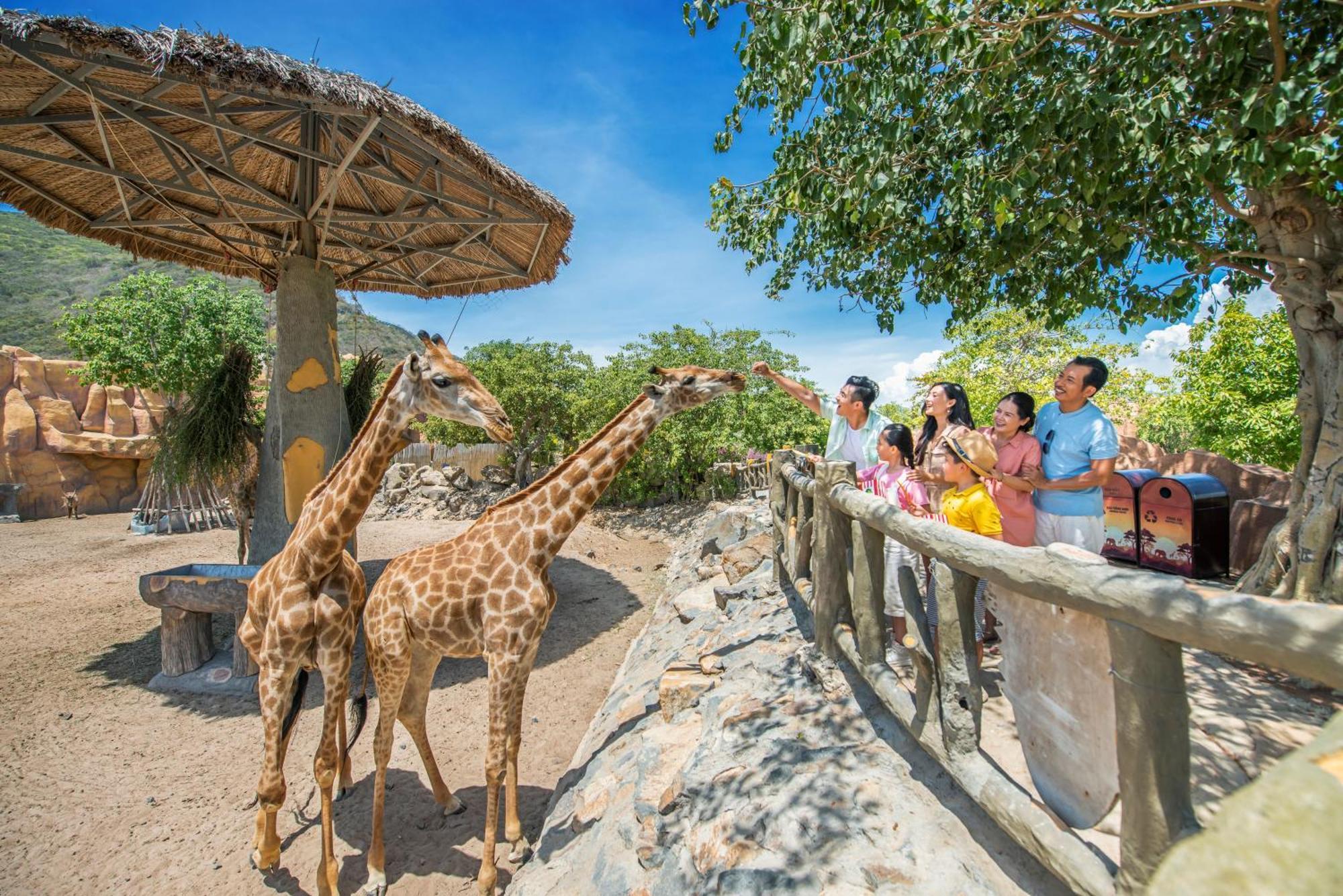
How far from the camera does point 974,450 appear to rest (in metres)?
3.03

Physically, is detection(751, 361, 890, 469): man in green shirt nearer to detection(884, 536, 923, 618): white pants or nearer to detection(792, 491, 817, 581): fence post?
detection(792, 491, 817, 581): fence post

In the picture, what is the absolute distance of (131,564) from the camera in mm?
9891

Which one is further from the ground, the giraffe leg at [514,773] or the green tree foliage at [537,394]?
the green tree foliage at [537,394]

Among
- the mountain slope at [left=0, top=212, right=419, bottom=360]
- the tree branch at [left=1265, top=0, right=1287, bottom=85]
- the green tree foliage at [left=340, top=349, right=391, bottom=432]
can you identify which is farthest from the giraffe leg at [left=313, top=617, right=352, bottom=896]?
the mountain slope at [left=0, top=212, right=419, bottom=360]

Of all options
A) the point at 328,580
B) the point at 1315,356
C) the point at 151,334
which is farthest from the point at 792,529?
the point at 151,334

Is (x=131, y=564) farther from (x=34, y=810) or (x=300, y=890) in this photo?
(x=300, y=890)

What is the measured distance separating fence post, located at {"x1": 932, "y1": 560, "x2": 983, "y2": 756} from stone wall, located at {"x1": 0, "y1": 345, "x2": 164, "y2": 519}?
1948 centimetres

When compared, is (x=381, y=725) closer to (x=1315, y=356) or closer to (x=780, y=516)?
(x=780, y=516)

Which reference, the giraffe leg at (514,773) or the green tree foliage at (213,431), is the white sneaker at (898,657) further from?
the green tree foliage at (213,431)

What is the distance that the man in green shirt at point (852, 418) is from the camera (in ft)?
12.9

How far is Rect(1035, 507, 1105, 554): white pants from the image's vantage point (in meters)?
3.04

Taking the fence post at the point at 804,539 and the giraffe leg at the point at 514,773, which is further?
the fence post at the point at 804,539

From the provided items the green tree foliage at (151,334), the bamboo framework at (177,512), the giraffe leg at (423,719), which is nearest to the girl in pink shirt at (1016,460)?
the giraffe leg at (423,719)

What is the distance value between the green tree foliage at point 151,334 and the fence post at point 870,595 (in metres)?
15.7
